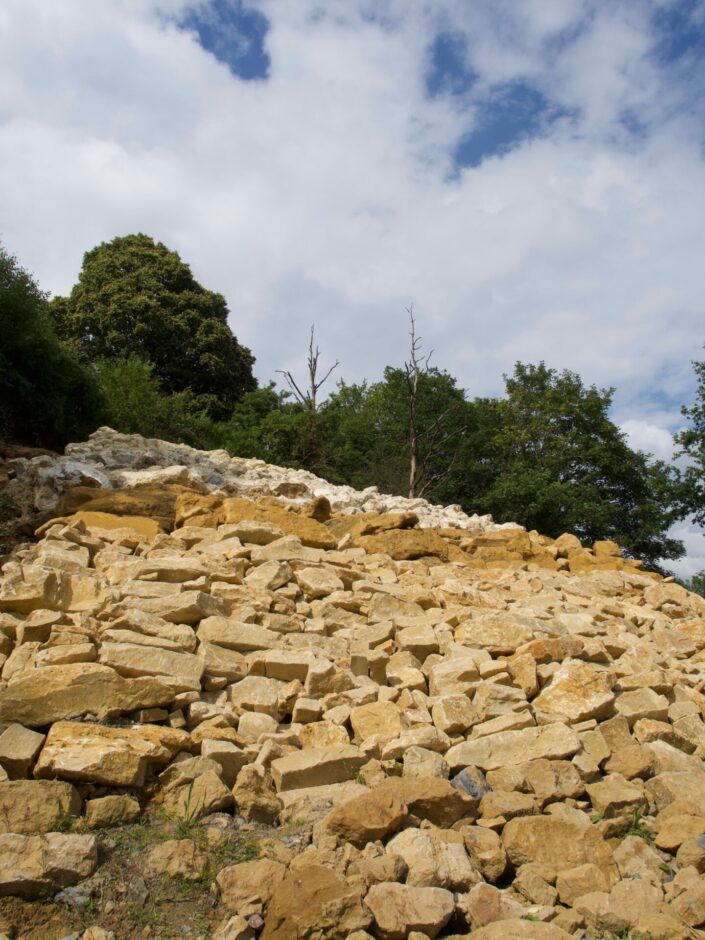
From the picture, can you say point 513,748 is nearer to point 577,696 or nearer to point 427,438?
point 577,696

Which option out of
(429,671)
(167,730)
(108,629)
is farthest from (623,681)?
(108,629)

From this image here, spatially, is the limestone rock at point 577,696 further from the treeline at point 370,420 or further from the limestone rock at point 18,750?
the treeline at point 370,420

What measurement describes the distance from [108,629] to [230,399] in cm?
1800

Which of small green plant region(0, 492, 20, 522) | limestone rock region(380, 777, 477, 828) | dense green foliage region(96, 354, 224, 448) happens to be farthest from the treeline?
limestone rock region(380, 777, 477, 828)

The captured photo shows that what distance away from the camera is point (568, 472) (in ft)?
60.3

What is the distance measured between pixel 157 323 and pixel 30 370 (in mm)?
10339

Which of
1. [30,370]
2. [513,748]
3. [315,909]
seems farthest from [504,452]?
[315,909]

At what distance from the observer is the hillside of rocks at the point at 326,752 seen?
104 inches

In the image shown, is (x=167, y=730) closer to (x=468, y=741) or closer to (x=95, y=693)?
(x=95, y=693)

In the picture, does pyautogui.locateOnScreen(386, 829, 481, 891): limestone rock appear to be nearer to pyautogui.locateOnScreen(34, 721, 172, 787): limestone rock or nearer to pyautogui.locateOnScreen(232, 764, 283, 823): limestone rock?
pyautogui.locateOnScreen(232, 764, 283, 823): limestone rock

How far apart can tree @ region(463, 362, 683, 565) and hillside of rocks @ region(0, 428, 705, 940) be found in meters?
10.4

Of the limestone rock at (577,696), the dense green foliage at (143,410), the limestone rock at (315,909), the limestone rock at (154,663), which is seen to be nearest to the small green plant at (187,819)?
the limestone rock at (315,909)

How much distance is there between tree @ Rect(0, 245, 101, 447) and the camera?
33.9 feet

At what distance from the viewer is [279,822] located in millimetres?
3172
